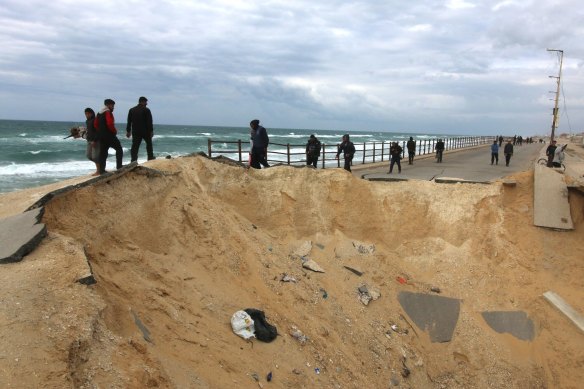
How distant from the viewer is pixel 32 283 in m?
4.05

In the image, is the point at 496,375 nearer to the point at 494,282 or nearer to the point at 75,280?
the point at 494,282

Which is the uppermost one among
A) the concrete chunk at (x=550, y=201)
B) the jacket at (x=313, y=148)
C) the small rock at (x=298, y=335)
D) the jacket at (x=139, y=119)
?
the jacket at (x=139, y=119)

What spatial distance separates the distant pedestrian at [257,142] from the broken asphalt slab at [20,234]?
20.5 feet

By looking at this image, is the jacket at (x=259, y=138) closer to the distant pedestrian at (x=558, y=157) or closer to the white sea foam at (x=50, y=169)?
the distant pedestrian at (x=558, y=157)

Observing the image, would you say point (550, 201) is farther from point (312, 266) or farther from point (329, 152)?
point (329, 152)

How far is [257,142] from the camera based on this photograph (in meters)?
11.0

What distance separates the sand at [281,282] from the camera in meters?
3.91

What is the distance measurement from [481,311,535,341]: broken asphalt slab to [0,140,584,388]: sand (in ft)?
0.49

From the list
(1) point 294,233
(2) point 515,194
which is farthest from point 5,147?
(2) point 515,194

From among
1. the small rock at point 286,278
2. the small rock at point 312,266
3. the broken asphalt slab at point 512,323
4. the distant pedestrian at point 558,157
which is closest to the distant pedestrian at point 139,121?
the small rock at point 286,278

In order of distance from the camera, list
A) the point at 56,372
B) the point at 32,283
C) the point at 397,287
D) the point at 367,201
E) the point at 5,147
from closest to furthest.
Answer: the point at 56,372 → the point at 32,283 → the point at 397,287 → the point at 367,201 → the point at 5,147

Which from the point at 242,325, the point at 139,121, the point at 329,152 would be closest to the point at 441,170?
the point at 329,152

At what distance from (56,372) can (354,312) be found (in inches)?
224

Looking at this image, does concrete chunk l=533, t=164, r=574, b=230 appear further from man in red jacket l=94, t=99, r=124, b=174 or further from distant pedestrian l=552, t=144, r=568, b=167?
man in red jacket l=94, t=99, r=124, b=174
